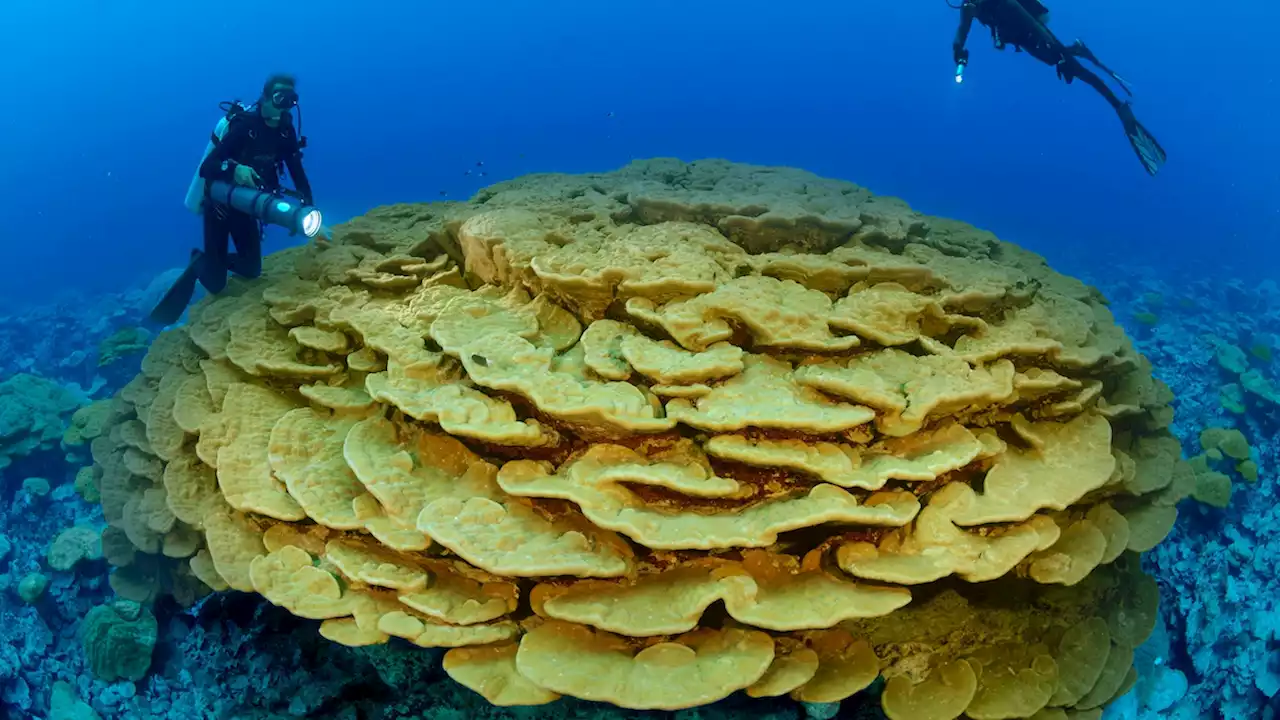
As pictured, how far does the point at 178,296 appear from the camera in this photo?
23.7ft

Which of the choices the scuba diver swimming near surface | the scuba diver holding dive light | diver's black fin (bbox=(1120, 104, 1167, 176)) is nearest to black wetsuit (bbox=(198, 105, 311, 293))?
the scuba diver holding dive light

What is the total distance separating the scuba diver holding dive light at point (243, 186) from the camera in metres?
6.30

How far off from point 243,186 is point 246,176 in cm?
11

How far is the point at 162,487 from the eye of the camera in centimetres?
478

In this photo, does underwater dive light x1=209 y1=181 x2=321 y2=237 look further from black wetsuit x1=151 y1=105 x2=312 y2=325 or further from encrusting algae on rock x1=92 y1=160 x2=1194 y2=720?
encrusting algae on rock x1=92 y1=160 x2=1194 y2=720

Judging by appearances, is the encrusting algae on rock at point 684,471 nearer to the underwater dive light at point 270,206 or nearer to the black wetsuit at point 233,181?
the underwater dive light at point 270,206

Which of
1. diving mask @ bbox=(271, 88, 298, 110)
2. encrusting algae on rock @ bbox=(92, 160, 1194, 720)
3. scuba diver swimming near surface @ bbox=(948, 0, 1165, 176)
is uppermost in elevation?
scuba diver swimming near surface @ bbox=(948, 0, 1165, 176)

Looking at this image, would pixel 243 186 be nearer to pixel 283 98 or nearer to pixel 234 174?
pixel 234 174

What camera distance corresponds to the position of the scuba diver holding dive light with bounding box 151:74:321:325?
6.30m

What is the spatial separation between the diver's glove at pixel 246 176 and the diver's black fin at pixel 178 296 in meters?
1.22

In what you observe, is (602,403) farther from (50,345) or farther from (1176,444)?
(50,345)

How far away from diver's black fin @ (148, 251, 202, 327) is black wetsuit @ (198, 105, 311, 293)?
15cm

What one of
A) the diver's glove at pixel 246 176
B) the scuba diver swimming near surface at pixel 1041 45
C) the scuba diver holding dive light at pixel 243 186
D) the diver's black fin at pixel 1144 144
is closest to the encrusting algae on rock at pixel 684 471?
the scuba diver holding dive light at pixel 243 186

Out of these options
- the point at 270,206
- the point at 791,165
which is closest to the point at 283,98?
the point at 270,206
